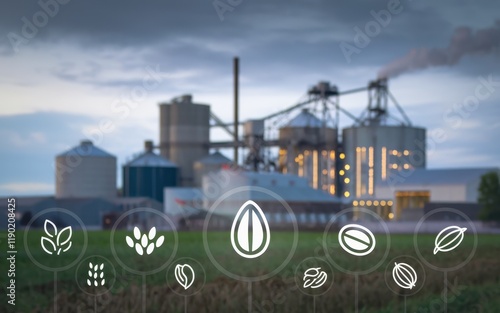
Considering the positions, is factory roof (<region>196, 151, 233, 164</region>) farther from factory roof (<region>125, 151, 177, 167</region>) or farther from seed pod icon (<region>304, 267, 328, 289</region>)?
seed pod icon (<region>304, 267, 328, 289</region>)

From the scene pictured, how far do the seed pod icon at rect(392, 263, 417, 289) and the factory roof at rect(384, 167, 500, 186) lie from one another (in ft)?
96.7

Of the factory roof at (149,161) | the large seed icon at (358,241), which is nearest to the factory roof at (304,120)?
the factory roof at (149,161)

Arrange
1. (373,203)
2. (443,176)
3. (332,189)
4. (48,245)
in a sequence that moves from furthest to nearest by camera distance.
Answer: (332,189)
(373,203)
(443,176)
(48,245)

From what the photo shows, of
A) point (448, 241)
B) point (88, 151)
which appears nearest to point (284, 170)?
point (88, 151)

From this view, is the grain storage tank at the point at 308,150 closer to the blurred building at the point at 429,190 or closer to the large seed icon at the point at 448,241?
the blurred building at the point at 429,190

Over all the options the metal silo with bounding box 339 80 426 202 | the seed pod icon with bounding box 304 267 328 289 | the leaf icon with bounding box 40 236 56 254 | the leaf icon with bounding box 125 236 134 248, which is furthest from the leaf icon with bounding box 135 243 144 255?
the metal silo with bounding box 339 80 426 202

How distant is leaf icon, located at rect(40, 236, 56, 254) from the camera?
19.0 m

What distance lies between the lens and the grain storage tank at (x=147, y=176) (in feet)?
184

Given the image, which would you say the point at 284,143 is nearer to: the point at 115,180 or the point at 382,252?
the point at 115,180

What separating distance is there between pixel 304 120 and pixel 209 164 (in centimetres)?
769

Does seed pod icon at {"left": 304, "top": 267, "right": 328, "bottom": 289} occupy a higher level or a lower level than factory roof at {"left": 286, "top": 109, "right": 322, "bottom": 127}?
lower

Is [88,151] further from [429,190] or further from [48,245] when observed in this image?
[48,245]

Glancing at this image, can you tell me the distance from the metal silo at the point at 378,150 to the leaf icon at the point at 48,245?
111 feet

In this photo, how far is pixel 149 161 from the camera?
56.2m
